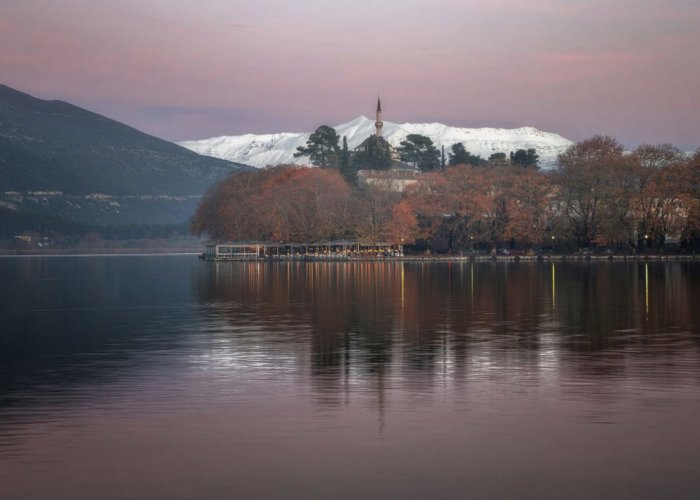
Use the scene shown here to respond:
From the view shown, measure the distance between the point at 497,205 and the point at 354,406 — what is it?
133 m

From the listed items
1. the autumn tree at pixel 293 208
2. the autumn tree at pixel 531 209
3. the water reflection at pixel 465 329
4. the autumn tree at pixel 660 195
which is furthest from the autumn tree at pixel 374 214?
the water reflection at pixel 465 329

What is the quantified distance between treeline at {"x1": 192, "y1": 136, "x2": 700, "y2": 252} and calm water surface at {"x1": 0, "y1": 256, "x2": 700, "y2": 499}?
94.6 meters

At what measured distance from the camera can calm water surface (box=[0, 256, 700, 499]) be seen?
17.0 m

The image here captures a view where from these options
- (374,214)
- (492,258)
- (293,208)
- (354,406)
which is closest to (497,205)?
(492,258)

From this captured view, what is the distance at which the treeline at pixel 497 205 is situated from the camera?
140625 mm

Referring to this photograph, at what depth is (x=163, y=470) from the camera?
57.9 feet

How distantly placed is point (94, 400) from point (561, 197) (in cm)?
13086

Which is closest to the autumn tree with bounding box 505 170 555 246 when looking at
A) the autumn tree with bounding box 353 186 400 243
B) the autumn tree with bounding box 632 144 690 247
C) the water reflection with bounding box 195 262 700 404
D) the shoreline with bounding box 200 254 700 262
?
the shoreline with bounding box 200 254 700 262

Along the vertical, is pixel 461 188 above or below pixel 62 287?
above

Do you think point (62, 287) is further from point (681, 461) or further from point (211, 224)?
point (211, 224)

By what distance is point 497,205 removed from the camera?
154 metres

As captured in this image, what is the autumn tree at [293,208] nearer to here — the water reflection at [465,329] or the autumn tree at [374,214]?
the autumn tree at [374,214]

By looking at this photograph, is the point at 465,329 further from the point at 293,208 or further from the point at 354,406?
the point at 293,208

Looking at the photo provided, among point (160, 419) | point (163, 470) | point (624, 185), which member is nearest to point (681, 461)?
point (163, 470)
